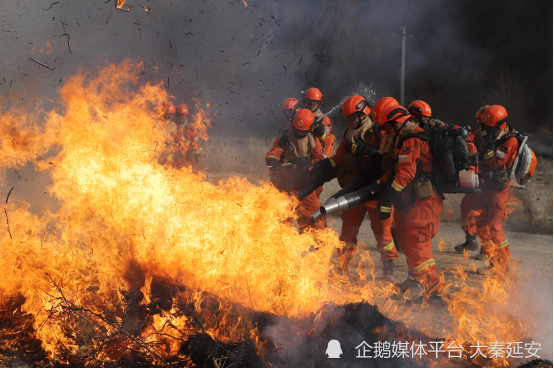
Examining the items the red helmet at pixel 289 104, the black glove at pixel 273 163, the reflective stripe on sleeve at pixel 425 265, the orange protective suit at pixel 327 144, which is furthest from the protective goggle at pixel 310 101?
the reflective stripe on sleeve at pixel 425 265

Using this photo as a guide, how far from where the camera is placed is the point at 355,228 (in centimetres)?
543

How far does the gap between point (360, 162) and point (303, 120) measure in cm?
131

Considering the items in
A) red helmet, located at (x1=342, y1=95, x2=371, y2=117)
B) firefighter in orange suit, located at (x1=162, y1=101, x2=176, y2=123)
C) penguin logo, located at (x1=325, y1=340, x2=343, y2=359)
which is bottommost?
penguin logo, located at (x1=325, y1=340, x2=343, y2=359)

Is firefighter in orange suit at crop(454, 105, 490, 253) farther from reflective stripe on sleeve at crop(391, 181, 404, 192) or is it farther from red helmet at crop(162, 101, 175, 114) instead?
red helmet at crop(162, 101, 175, 114)

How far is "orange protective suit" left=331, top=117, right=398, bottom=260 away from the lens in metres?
5.19

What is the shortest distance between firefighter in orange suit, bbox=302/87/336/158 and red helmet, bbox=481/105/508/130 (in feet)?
7.47

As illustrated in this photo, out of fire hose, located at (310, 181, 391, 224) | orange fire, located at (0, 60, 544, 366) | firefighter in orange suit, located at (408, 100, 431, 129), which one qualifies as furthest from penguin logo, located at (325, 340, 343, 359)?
firefighter in orange suit, located at (408, 100, 431, 129)

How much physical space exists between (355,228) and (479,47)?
14.7m

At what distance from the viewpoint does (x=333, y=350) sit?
3279 millimetres

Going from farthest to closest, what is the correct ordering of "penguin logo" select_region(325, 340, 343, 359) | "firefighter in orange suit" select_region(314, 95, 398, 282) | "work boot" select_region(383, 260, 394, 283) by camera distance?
"work boot" select_region(383, 260, 394, 283)
"firefighter in orange suit" select_region(314, 95, 398, 282)
"penguin logo" select_region(325, 340, 343, 359)

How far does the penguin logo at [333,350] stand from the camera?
326cm

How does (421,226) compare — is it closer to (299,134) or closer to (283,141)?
(299,134)

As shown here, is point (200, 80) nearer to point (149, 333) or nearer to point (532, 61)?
point (149, 333)

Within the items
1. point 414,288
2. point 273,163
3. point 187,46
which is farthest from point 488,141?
point 187,46
